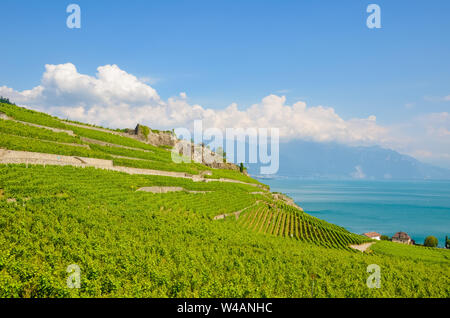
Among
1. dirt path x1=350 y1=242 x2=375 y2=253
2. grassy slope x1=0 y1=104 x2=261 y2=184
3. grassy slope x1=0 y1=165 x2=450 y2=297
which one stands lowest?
dirt path x1=350 y1=242 x2=375 y2=253

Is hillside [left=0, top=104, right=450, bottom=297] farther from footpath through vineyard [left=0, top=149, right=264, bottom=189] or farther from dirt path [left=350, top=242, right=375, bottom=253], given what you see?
dirt path [left=350, top=242, right=375, bottom=253]

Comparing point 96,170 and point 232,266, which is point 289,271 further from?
point 96,170

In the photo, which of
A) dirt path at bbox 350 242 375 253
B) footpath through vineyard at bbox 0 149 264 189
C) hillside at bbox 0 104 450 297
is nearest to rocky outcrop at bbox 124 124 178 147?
footpath through vineyard at bbox 0 149 264 189

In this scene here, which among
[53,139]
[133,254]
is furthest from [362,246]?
[53,139]

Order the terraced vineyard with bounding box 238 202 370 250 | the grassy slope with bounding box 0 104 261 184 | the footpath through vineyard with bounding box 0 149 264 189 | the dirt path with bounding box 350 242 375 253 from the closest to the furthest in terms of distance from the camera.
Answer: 1. the footpath through vineyard with bounding box 0 149 264 189
2. the grassy slope with bounding box 0 104 261 184
3. the terraced vineyard with bounding box 238 202 370 250
4. the dirt path with bounding box 350 242 375 253

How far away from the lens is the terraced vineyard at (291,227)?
126 feet

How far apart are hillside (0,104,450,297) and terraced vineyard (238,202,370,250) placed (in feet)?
1.60

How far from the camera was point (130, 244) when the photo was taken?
1823cm

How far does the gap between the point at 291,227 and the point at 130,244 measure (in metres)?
30.5

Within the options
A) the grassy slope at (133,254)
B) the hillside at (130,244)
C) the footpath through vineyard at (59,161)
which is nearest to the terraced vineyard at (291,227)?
the hillside at (130,244)

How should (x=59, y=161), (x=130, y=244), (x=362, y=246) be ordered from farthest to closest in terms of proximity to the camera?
(x=362, y=246)
(x=59, y=161)
(x=130, y=244)

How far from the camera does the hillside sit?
12.5m

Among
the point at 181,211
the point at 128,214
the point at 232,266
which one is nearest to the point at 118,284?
the point at 232,266

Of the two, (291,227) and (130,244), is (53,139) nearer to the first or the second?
(130,244)
